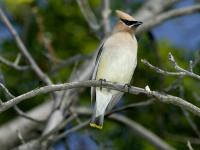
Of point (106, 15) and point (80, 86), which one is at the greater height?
point (80, 86)

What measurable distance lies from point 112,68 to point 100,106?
12.2 inches

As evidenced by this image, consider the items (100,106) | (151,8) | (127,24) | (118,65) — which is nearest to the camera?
(118,65)

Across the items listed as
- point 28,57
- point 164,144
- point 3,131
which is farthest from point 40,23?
point 164,144

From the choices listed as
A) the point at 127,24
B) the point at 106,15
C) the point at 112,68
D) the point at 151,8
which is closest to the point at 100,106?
the point at 112,68

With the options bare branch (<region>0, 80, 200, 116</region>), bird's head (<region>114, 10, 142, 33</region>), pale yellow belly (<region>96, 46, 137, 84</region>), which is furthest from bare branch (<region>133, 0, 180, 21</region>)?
bare branch (<region>0, 80, 200, 116</region>)

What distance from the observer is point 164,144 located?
6777 millimetres

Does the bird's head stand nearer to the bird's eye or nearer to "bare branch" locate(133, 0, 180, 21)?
the bird's eye

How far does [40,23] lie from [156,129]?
162 cm

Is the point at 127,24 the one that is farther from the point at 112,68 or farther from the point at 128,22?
the point at 112,68

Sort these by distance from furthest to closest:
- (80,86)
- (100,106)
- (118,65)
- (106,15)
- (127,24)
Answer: (106,15)
(127,24)
(100,106)
(118,65)
(80,86)

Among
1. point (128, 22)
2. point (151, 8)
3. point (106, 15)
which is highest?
point (128, 22)

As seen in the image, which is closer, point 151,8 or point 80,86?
Answer: point 80,86

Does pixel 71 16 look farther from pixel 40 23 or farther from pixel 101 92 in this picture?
pixel 101 92

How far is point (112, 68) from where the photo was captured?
17.8 ft
